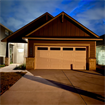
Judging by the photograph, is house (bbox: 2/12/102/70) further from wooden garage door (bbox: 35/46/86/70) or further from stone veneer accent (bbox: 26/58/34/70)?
stone veneer accent (bbox: 26/58/34/70)

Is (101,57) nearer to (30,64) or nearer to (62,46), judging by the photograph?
(62,46)

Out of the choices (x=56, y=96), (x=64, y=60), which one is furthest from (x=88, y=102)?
(x=64, y=60)

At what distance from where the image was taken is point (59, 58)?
374 inches

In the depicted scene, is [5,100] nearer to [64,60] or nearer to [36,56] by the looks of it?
[36,56]

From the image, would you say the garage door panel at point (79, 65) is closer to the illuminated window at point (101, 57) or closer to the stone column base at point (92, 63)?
the stone column base at point (92, 63)

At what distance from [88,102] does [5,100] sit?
314 centimetres

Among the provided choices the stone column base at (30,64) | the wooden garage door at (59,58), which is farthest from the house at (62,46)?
Result: the stone column base at (30,64)

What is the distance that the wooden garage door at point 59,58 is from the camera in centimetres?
948

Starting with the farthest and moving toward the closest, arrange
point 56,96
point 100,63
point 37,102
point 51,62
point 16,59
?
point 16,59 < point 100,63 < point 51,62 < point 56,96 < point 37,102

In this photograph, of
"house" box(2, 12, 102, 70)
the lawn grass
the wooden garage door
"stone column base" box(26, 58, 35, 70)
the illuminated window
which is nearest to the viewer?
the lawn grass

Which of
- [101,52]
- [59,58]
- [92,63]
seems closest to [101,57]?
[101,52]

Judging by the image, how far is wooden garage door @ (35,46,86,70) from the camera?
9477 mm

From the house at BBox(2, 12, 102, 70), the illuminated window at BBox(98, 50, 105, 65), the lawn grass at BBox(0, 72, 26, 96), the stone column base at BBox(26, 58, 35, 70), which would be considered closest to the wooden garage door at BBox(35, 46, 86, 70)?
the house at BBox(2, 12, 102, 70)

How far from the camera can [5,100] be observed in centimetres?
314
